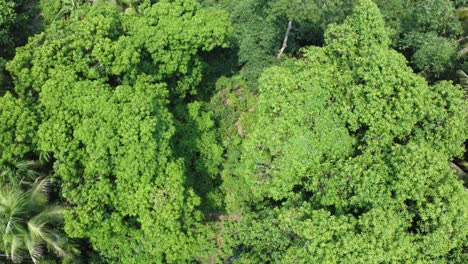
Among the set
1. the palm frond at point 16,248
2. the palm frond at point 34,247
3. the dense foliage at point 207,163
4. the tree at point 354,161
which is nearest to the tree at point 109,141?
the dense foliage at point 207,163

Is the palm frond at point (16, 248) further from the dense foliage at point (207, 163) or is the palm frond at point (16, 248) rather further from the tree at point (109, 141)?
the tree at point (109, 141)

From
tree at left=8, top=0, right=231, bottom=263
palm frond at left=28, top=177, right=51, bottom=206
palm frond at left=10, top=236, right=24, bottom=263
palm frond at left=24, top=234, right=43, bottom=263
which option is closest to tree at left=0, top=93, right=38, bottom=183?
tree at left=8, top=0, right=231, bottom=263

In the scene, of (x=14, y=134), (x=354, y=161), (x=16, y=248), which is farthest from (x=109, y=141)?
(x=354, y=161)

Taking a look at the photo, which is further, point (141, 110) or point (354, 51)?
point (354, 51)

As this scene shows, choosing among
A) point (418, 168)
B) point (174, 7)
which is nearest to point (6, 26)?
point (174, 7)

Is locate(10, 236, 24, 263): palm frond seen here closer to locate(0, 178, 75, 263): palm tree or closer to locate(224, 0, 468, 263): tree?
locate(0, 178, 75, 263): palm tree

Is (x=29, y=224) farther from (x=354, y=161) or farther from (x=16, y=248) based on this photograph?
(x=354, y=161)

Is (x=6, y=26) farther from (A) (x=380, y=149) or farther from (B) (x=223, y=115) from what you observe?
(A) (x=380, y=149)
